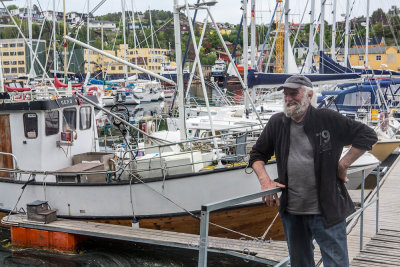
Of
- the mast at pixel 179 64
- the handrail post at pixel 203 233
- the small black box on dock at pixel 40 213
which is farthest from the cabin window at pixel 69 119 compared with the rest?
the handrail post at pixel 203 233

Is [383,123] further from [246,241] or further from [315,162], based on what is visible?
[315,162]

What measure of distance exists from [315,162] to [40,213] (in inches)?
300

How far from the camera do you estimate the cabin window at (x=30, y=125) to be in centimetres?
1048

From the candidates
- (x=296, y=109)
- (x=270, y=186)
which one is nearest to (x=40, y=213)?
(x=270, y=186)

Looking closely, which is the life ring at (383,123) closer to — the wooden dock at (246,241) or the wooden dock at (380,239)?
the wooden dock at (246,241)

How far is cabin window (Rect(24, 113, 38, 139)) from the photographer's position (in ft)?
34.4

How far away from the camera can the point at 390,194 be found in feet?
32.6

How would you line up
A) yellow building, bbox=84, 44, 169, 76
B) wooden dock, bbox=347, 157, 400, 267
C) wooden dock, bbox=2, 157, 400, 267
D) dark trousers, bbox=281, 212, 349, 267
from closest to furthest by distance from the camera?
1. dark trousers, bbox=281, 212, 349, 267
2. wooden dock, bbox=347, 157, 400, 267
3. wooden dock, bbox=2, 157, 400, 267
4. yellow building, bbox=84, 44, 169, 76

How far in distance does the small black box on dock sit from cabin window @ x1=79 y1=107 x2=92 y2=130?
7.86 ft

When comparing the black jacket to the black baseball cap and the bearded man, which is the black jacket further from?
the black baseball cap

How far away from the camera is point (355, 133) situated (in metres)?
3.34

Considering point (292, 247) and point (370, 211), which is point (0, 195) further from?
point (292, 247)

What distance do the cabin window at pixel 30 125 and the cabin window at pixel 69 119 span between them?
0.69m

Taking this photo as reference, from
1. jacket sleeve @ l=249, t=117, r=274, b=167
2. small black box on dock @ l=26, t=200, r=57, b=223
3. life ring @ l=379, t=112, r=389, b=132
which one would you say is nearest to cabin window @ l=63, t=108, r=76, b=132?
small black box on dock @ l=26, t=200, r=57, b=223
